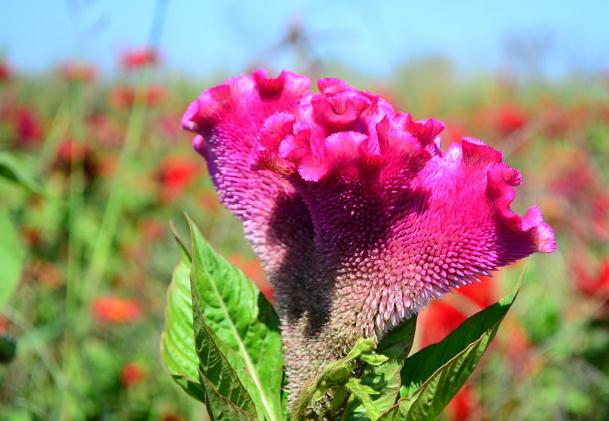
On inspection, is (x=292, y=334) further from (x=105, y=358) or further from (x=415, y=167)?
(x=105, y=358)

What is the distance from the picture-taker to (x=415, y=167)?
25.9 inches

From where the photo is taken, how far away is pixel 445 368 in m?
0.67

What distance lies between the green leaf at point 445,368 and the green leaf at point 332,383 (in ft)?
0.19

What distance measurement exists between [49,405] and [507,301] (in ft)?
5.10

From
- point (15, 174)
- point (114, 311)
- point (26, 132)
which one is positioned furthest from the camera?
point (26, 132)

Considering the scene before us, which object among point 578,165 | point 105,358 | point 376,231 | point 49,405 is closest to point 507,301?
point 376,231

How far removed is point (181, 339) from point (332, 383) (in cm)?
24

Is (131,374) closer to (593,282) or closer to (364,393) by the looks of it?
(593,282)

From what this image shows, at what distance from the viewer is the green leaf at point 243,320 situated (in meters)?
0.78

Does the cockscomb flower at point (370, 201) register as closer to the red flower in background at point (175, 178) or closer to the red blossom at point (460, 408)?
the red blossom at point (460, 408)

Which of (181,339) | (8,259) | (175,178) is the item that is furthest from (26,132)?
(181,339)

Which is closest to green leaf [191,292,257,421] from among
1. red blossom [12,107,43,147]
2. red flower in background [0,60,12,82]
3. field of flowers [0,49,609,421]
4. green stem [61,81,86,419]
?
field of flowers [0,49,609,421]

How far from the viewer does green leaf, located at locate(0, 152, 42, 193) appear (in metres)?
1.21

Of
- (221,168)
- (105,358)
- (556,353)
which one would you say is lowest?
(556,353)
